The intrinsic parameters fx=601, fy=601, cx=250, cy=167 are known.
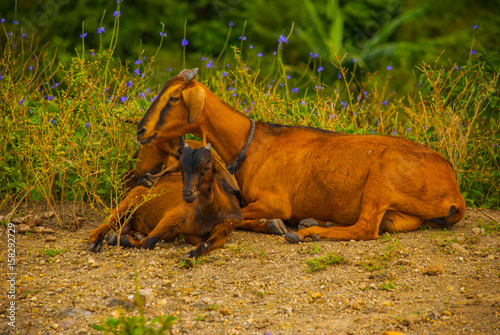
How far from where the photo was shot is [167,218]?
527 centimetres

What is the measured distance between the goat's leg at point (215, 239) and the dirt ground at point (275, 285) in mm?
79

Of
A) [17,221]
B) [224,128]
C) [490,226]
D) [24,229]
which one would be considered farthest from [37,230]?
[490,226]

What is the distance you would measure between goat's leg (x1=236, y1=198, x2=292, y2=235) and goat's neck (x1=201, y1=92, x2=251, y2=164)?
0.55 m

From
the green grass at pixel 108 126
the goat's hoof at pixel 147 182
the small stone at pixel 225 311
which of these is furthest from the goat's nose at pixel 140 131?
the small stone at pixel 225 311

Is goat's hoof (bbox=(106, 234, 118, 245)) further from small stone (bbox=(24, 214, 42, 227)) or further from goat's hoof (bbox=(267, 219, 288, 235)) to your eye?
goat's hoof (bbox=(267, 219, 288, 235))

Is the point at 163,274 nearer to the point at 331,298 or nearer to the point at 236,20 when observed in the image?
the point at 331,298

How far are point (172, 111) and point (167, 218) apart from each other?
1.03 metres

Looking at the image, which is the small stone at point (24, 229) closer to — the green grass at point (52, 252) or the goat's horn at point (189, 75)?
the green grass at point (52, 252)

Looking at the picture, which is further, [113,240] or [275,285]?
[113,240]

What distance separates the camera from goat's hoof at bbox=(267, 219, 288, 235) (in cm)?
565

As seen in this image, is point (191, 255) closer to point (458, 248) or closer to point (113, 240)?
point (113, 240)

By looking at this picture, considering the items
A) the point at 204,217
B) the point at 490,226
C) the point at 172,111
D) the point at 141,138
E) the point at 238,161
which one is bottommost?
the point at 490,226

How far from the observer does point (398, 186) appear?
546 cm

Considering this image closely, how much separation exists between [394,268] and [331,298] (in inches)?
27.8
